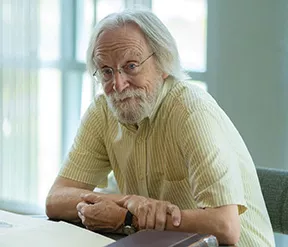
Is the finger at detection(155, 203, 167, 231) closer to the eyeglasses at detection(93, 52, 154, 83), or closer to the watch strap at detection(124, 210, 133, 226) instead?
the watch strap at detection(124, 210, 133, 226)

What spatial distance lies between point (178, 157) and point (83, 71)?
2152 millimetres

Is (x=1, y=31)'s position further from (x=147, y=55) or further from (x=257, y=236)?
(x=257, y=236)

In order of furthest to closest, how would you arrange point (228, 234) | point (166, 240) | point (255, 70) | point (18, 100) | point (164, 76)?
1. point (18, 100)
2. point (255, 70)
3. point (164, 76)
4. point (228, 234)
5. point (166, 240)

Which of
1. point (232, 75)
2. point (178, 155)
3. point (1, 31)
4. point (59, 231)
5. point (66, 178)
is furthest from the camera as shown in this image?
point (1, 31)

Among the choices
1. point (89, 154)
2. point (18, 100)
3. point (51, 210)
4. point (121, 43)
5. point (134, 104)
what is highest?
point (121, 43)

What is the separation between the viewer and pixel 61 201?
5.87ft

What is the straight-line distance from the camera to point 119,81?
69.4 inches

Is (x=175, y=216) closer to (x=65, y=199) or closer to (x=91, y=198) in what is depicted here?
(x=91, y=198)

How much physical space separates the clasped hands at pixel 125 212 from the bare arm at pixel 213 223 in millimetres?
18

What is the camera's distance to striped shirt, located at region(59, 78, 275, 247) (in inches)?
64.2

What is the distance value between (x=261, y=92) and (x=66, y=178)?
4.58ft

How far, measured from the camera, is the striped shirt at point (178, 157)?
1.63 metres

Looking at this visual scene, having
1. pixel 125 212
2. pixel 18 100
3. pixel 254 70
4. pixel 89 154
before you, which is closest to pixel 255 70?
pixel 254 70

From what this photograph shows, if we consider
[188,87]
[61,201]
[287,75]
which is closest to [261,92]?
[287,75]
